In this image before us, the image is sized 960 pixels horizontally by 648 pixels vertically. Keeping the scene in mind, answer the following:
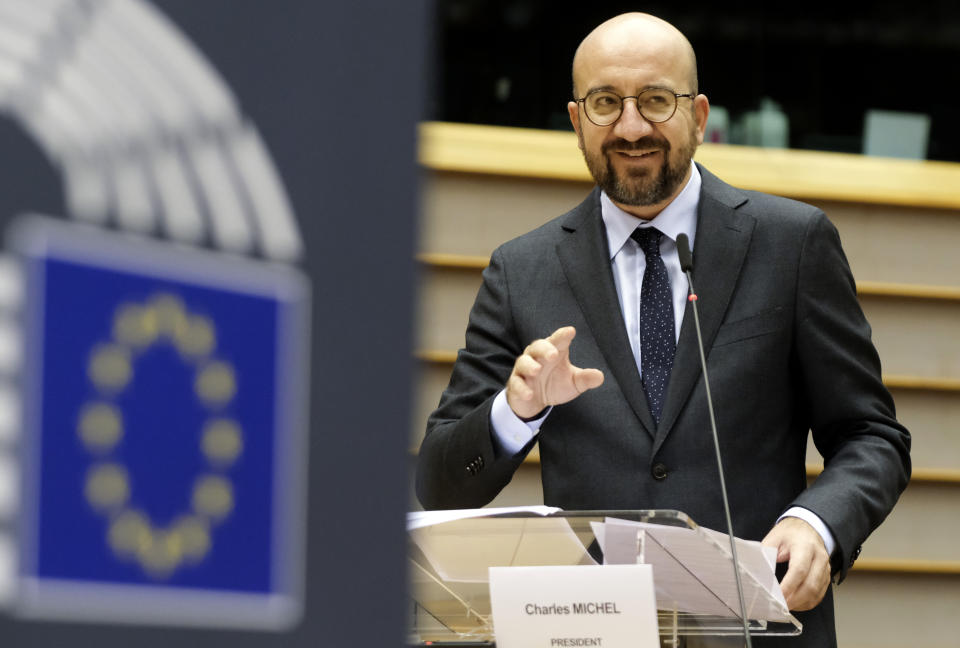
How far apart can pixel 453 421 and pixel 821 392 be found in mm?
533

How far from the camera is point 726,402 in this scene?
1889 millimetres

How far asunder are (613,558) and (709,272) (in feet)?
2.00

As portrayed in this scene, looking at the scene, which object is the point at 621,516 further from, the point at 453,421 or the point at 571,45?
the point at 571,45

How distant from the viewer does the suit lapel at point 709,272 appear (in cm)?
187

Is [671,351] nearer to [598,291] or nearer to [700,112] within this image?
[598,291]

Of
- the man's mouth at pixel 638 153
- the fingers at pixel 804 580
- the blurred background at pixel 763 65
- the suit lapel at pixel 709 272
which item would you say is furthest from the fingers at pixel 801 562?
the blurred background at pixel 763 65

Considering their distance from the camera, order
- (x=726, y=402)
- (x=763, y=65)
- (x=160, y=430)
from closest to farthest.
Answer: (x=160, y=430)
(x=726, y=402)
(x=763, y=65)

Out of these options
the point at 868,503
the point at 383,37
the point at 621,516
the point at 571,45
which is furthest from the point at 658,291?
the point at 571,45

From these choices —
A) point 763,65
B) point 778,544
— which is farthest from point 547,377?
point 763,65

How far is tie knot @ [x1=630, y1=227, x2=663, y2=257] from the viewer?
2.00 meters

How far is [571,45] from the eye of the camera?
4.37 m

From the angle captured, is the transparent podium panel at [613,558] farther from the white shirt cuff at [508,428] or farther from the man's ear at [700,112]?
the man's ear at [700,112]

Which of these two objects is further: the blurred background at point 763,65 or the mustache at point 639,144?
the blurred background at point 763,65

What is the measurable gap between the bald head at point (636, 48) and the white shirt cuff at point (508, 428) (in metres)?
0.54
